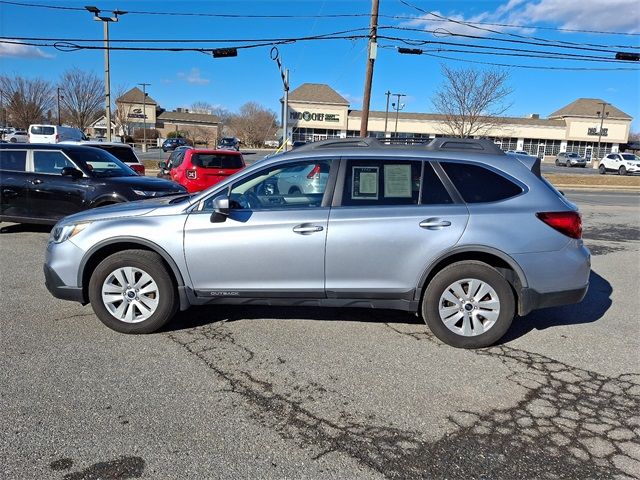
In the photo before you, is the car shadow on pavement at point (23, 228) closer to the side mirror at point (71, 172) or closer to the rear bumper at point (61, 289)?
the side mirror at point (71, 172)

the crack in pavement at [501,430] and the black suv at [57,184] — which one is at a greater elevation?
the black suv at [57,184]

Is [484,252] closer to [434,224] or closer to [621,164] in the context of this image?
[434,224]

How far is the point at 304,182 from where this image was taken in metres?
4.37

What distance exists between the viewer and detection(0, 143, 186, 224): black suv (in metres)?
8.20

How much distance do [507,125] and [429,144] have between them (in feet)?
249

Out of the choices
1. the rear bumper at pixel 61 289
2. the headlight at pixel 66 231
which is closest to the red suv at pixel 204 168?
the headlight at pixel 66 231

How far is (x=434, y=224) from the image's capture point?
4.03m

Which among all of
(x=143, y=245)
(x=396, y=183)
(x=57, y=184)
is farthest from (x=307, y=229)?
(x=57, y=184)

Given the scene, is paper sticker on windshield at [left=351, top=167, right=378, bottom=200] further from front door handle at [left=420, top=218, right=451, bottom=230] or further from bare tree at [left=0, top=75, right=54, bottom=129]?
bare tree at [left=0, top=75, right=54, bottom=129]

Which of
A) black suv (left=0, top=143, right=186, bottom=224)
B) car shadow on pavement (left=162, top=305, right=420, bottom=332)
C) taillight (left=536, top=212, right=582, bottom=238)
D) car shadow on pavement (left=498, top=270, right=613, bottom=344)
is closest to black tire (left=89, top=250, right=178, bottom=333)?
car shadow on pavement (left=162, top=305, right=420, bottom=332)

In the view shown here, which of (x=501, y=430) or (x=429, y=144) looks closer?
(x=501, y=430)

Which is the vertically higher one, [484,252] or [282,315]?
[484,252]

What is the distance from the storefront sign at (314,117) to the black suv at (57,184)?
215ft

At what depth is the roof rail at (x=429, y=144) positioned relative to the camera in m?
→ 4.38
